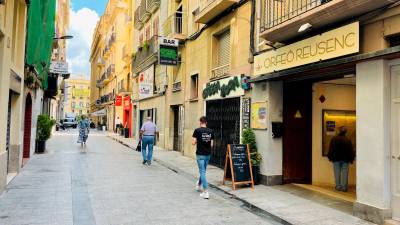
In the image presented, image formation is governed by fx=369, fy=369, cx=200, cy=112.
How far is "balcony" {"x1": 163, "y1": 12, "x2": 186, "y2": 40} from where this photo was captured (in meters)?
18.0

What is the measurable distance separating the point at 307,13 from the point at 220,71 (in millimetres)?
6684

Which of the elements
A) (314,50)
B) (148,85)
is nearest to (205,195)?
(314,50)

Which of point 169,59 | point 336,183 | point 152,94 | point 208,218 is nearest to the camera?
point 208,218

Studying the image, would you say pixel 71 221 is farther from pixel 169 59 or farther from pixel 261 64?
pixel 169 59

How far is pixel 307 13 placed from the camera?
7.55m

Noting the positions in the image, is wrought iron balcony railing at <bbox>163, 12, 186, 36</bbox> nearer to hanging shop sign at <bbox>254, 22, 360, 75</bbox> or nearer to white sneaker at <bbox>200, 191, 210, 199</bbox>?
hanging shop sign at <bbox>254, 22, 360, 75</bbox>

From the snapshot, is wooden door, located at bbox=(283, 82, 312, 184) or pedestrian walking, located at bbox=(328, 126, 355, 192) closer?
pedestrian walking, located at bbox=(328, 126, 355, 192)

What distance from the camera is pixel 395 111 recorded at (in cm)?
639

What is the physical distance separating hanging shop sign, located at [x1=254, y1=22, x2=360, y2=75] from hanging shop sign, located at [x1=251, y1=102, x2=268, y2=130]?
36.7 inches

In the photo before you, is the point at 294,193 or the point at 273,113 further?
the point at 273,113

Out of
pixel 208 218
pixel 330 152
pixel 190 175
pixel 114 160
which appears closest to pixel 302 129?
pixel 330 152

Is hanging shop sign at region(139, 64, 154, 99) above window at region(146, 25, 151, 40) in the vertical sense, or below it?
below

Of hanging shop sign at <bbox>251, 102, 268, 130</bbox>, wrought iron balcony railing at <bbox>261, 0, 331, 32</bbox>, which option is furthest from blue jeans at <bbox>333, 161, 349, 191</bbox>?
wrought iron balcony railing at <bbox>261, 0, 331, 32</bbox>

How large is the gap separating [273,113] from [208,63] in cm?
556
